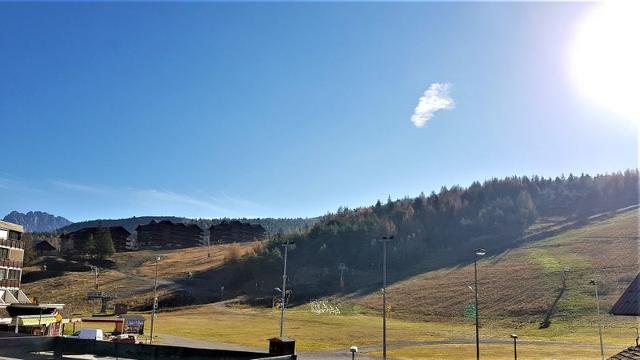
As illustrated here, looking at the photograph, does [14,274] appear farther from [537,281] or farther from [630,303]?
[537,281]

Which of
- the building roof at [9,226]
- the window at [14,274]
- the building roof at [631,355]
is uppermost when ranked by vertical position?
the building roof at [9,226]

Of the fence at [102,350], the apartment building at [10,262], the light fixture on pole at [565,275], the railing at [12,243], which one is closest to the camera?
the fence at [102,350]

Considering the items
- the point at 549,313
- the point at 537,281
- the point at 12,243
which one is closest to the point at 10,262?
the point at 12,243

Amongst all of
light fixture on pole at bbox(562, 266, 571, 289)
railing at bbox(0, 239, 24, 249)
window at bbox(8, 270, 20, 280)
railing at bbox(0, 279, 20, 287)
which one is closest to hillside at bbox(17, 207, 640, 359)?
light fixture on pole at bbox(562, 266, 571, 289)

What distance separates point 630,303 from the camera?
53.7ft

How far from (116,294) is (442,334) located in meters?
98.4

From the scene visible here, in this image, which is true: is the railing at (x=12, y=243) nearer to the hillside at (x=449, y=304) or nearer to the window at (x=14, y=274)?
the window at (x=14, y=274)

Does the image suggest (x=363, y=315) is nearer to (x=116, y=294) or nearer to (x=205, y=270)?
(x=116, y=294)

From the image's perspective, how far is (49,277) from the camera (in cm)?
16275

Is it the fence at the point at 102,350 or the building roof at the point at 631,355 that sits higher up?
the building roof at the point at 631,355

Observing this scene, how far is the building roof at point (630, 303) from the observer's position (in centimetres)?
1598

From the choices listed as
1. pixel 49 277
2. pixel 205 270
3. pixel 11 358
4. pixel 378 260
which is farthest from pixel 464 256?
pixel 11 358

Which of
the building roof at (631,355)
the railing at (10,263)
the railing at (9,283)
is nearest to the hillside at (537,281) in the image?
the railing at (9,283)

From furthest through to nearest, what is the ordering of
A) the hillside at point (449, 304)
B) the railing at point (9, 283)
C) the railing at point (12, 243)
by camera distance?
the hillside at point (449, 304)
the railing at point (12, 243)
the railing at point (9, 283)
